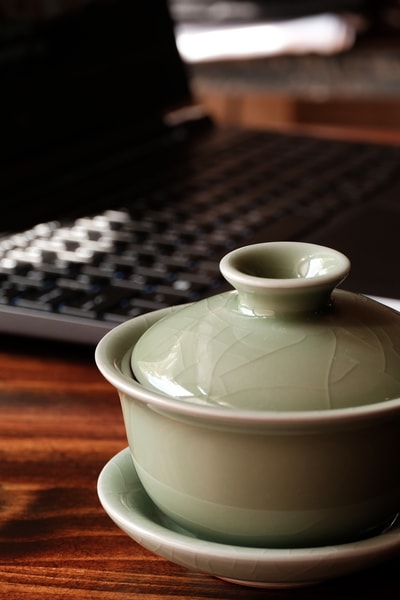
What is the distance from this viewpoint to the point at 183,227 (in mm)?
584

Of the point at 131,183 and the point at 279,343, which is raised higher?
the point at 279,343

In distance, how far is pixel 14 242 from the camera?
0.55m

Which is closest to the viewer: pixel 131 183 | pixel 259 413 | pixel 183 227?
pixel 259 413

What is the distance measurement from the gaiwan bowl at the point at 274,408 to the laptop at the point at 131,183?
16cm

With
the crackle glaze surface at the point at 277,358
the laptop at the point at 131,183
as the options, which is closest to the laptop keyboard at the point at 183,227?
the laptop at the point at 131,183

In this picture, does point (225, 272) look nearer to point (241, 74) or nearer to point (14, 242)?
point (14, 242)

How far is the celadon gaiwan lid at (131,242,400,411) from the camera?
0.77 feet

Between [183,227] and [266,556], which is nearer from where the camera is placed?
[266,556]

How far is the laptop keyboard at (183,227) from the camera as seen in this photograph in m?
0.44

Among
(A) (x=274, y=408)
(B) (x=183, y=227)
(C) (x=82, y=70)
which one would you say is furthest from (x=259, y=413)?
(C) (x=82, y=70)

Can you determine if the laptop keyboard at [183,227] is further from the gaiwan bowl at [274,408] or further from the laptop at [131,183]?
the gaiwan bowl at [274,408]

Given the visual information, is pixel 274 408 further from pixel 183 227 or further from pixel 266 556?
pixel 183 227

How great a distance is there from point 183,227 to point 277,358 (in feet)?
1.16

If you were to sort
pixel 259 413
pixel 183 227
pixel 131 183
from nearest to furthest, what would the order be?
pixel 259 413
pixel 183 227
pixel 131 183
